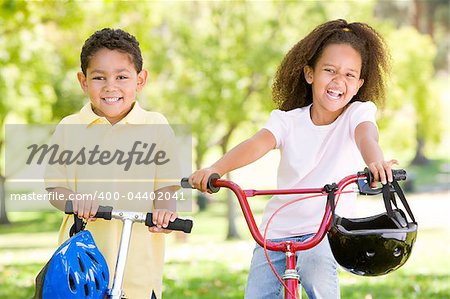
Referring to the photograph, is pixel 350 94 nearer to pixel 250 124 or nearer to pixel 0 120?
pixel 250 124

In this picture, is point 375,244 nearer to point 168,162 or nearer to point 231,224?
point 168,162

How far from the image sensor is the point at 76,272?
114 inches

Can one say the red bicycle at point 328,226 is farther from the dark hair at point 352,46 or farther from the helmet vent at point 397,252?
the dark hair at point 352,46

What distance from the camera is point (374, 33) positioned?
405 centimetres

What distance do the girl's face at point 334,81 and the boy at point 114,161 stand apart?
741 millimetres

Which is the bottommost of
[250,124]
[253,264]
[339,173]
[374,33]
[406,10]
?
[253,264]

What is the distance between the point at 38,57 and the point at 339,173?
39.6 feet

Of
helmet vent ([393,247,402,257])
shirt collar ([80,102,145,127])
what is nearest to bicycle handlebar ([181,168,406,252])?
helmet vent ([393,247,402,257])

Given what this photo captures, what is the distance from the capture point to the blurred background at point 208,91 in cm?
895

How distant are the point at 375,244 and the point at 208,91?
13.9 metres

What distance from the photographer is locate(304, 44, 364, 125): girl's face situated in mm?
3791

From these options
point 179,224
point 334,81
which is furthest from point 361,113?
point 179,224

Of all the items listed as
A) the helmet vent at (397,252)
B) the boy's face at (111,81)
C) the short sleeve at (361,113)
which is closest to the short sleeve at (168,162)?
the boy's face at (111,81)

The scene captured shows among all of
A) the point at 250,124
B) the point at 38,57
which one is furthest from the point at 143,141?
the point at 250,124
